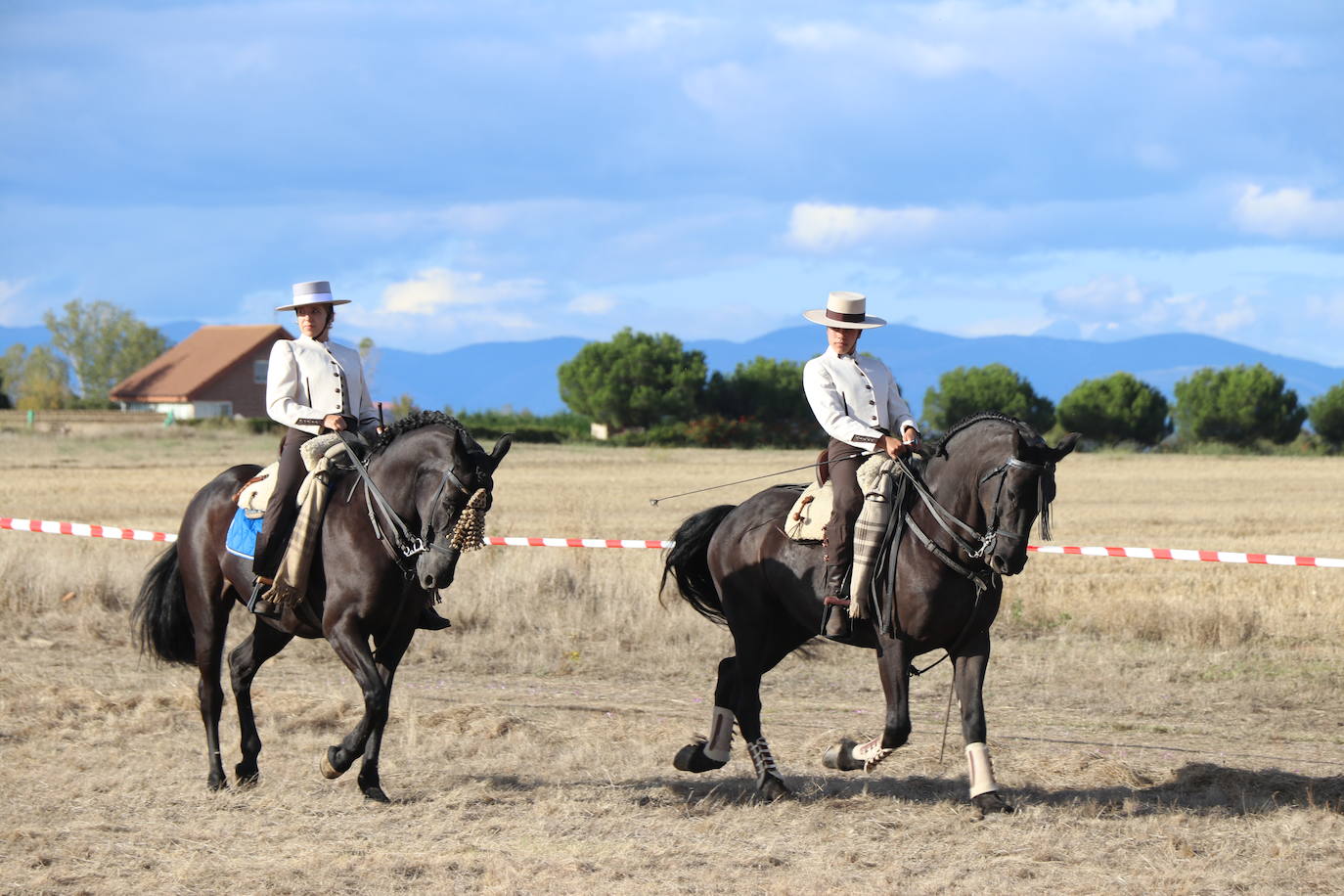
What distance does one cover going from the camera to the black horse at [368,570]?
7.06m

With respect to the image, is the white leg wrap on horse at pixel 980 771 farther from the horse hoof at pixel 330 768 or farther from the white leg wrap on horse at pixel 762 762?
the horse hoof at pixel 330 768

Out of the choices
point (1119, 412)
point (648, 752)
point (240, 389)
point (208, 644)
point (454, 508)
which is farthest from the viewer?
point (240, 389)

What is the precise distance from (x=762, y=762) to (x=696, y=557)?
148 cm

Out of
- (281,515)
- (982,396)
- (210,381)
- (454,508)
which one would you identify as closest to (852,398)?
(454,508)

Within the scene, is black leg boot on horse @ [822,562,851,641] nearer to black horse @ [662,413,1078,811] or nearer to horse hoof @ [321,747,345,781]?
black horse @ [662,413,1078,811]

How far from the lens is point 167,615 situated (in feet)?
29.2

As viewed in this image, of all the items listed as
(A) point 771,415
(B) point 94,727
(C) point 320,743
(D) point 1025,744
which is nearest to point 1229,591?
(D) point 1025,744

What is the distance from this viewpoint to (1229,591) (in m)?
14.6

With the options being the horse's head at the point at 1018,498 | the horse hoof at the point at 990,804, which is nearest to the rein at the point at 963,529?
the horse's head at the point at 1018,498

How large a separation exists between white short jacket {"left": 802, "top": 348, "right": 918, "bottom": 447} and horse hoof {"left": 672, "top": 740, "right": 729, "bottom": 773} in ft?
6.30

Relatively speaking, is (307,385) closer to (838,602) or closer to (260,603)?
(260,603)

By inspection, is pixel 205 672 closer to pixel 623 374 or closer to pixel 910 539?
pixel 910 539

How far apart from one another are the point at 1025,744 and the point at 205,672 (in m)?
4.99

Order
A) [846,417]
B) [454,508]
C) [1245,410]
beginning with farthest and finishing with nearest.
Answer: [1245,410]
[846,417]
[454,508]
